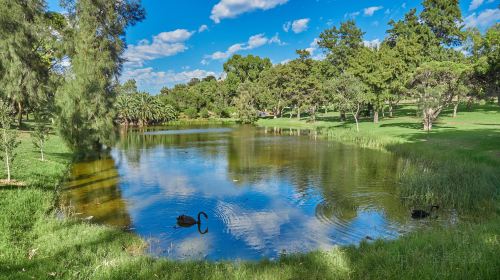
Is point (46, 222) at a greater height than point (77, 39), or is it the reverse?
point (77, 39)

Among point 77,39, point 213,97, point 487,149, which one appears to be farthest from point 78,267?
point 213,97

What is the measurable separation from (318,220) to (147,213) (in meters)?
8.98

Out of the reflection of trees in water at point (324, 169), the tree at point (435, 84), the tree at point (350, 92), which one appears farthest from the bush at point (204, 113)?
the tree at point (435, 84)

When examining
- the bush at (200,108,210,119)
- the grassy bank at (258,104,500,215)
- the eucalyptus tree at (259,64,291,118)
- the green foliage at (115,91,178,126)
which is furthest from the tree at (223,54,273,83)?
the grassy bank at (258,104,500,215)

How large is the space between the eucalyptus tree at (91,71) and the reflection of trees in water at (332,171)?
14.5 metres

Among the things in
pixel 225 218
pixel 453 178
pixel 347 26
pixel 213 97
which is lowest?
pixel 225 218

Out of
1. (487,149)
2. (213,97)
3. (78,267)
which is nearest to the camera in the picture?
(78,267)

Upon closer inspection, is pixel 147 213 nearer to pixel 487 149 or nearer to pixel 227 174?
pixel 227 174

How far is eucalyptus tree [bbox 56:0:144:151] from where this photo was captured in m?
34.2

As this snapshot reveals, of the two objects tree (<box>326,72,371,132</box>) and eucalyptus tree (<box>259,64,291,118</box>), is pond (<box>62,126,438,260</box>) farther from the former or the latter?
eucalyptus tree (<box>259,64,291,118</box>)

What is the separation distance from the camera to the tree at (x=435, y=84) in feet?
137

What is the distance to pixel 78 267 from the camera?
9.91m

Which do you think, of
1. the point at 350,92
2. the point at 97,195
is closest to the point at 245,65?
the point at 350,92

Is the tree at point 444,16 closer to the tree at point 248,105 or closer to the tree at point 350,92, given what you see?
the tree at point 350,92
